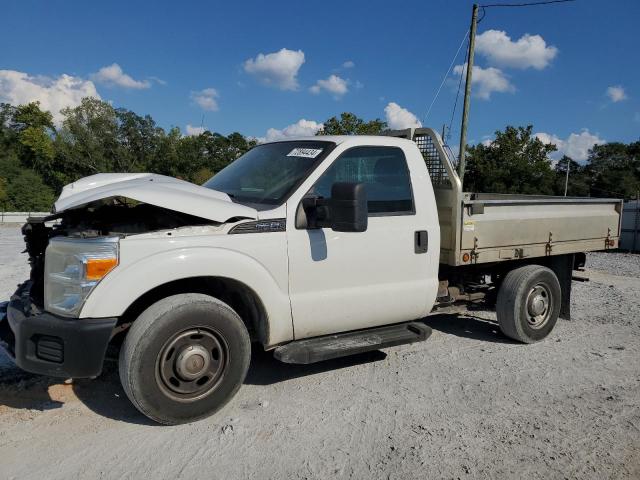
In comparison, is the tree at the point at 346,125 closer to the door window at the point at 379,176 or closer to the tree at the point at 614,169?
the door window at the point at 379,176

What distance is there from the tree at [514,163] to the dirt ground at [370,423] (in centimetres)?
4230

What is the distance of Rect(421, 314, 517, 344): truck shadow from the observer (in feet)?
19.6

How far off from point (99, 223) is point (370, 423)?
2412 mm

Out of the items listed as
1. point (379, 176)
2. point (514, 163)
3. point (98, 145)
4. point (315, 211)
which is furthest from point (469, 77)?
point (98, 145)

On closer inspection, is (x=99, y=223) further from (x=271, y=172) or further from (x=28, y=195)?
(x=28, y=195)

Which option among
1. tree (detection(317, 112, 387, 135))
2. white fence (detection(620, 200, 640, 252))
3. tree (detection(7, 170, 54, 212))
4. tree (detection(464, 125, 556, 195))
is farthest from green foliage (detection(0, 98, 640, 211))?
white fence (detection(620, 200, 640, 252))

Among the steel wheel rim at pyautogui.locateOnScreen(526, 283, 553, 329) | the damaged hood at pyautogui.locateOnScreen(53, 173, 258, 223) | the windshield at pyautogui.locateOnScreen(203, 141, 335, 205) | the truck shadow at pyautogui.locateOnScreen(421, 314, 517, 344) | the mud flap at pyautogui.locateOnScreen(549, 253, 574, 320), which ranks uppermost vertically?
the windshield at pyautogui.locateOnScreen(203, 141, 335, 205)

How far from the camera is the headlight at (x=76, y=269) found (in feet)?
10.7

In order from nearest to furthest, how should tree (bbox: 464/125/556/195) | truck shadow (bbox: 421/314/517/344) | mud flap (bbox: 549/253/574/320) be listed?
truck shadow (bbox: 421/314/517/344) → mud flap (bbox: 549/253/574/320) → tree (bbox: 464/125/556/195)

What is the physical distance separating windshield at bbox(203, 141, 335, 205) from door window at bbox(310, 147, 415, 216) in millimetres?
180

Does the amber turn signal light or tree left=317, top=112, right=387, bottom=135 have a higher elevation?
tree left=317, top=112, right=387, bottom=135

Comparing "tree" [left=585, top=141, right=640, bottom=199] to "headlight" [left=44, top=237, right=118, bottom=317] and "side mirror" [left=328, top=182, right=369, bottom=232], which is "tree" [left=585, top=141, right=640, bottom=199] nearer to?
"side mirror" [left=328, top=182, right=369, bottom=232]

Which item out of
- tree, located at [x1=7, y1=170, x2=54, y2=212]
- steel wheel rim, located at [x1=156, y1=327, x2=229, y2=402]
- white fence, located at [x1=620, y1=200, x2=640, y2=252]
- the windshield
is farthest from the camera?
tree, located at [x1=7, y1=170, x2=54, y2=212]

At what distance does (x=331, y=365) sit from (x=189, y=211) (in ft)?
6.98
